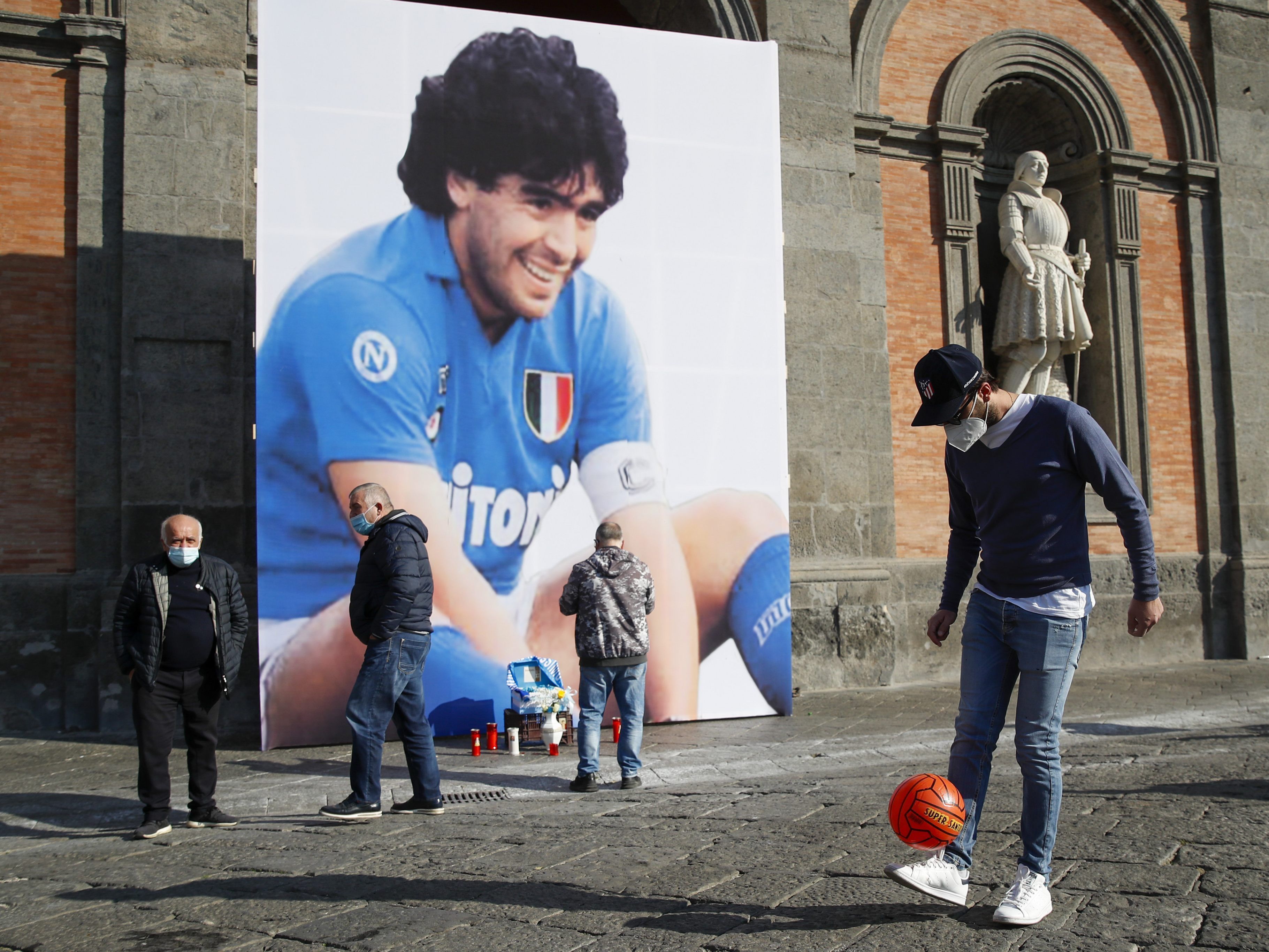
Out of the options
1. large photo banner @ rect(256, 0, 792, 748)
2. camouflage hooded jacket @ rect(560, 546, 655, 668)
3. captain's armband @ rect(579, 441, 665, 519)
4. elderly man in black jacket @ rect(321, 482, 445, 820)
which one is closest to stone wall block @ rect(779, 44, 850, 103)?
large photo banner @ rect(256, 0, 792, 748)

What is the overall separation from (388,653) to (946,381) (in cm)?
319

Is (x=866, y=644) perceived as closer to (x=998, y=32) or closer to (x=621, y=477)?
(x=621, y=477)

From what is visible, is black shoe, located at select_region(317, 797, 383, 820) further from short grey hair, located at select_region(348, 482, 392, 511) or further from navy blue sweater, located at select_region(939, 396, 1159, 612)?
navy blue sweater, located at select_region(939, 396, 1159, 612)

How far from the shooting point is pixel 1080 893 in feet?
12.2

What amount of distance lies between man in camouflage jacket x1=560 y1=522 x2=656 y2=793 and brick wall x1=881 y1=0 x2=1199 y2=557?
554 cm

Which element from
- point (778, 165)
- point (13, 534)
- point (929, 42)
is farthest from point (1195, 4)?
point (13, 534)

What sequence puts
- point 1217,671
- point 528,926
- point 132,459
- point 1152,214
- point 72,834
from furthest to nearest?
1. point 1152,214
2. point 1217,671
3. point 132,459
4. point 72,834
5. point 528,926

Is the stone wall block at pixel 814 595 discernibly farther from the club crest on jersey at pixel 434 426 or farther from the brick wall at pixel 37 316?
the brick wall at pixel 37 316

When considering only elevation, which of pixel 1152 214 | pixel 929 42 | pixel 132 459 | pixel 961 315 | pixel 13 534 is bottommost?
pixel 13 534

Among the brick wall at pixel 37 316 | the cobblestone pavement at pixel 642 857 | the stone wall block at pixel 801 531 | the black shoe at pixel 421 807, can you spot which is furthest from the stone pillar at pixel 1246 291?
the brick wall at pixel 37 316

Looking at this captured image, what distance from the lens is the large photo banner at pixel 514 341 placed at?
25.4 feet

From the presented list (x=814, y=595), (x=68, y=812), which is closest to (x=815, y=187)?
(x=814, y=595)

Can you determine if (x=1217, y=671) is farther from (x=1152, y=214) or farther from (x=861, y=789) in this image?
(x=861, y=789)

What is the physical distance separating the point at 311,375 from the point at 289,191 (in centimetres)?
128
